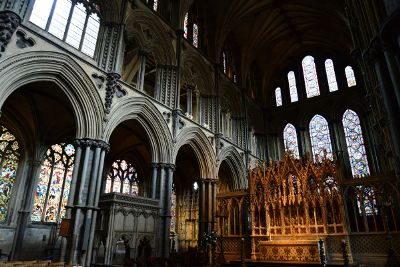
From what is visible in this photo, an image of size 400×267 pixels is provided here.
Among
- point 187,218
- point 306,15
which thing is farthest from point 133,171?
point 306,15

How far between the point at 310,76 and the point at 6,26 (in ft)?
69.3

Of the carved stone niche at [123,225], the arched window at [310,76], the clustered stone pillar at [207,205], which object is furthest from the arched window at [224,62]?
the carved stone niche at [123,225]

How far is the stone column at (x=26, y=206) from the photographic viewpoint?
12.1 meters

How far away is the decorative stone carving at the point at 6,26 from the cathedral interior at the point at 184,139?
0.03 m

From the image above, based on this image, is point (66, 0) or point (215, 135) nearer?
point (66, 0)

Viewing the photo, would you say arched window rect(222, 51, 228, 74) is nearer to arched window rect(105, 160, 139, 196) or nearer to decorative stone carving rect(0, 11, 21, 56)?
arched window rect(105, 160, 139, 196)

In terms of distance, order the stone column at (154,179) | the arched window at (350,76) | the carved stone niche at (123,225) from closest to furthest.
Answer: the carved stone niche at (123,225) → the stone column at (154,179) → the arched window at (350,76)

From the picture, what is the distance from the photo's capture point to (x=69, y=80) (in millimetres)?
10000

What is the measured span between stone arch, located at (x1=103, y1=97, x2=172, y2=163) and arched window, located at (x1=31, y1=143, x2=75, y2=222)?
5.10 metres

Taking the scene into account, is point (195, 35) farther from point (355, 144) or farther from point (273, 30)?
point (355, 144)

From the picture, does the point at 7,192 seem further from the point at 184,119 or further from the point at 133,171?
the point at 184,119

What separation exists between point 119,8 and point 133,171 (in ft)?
31.2

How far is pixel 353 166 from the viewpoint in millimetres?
19688

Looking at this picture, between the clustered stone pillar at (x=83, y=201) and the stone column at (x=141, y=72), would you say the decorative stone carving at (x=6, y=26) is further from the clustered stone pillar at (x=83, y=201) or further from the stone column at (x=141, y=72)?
the stone column at (x=141, y=72)
